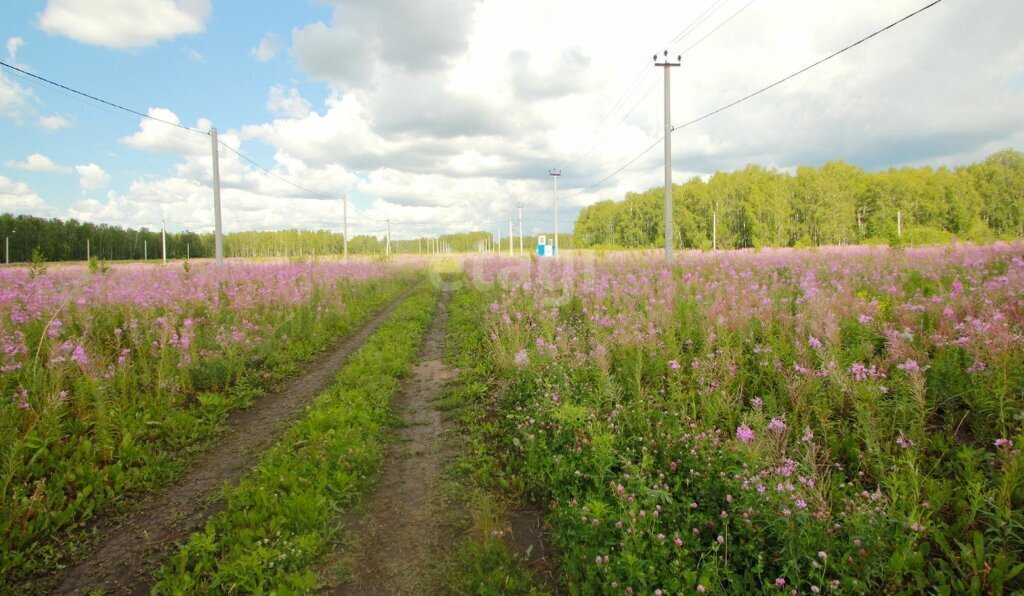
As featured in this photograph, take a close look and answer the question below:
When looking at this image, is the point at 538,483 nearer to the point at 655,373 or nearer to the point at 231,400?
the point at 655,373

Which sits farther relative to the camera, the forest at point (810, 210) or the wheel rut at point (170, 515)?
the forest at point (810, 210)

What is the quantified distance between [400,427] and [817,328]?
5091 millimetres

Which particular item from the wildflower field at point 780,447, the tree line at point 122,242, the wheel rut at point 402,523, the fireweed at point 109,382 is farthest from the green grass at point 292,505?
the tree line at point 122,242

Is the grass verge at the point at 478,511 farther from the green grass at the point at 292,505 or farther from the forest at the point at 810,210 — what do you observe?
the forest at the point at 810,210

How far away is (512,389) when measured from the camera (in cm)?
607

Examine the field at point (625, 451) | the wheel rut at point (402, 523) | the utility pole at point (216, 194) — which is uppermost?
the utility pole at point (216, 194)

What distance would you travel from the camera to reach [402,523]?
3646 millimetres

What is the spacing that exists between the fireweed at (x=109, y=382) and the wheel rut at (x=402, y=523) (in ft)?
7.08

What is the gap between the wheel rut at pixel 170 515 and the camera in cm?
304

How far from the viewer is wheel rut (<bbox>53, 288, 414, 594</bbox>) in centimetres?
304

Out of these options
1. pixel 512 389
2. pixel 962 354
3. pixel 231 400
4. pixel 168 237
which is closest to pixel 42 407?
pixel 231 400

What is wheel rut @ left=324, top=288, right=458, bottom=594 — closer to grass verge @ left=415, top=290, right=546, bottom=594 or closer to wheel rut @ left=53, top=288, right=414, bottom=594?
grass verge @ left=415, top=290, right=546, bottom=594

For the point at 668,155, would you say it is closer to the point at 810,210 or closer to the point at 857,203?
the point at 810,210

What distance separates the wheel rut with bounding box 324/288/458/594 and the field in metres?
0.08
